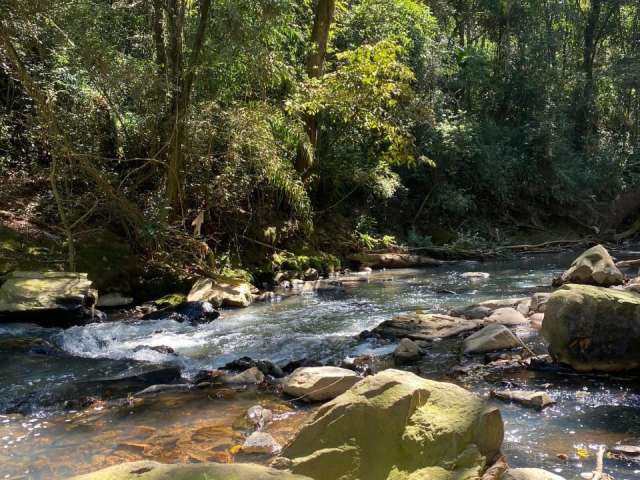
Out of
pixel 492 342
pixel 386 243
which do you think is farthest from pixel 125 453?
pixel 386 243

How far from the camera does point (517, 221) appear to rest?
64.0 ft

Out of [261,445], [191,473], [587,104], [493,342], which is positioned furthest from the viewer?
[587,104]

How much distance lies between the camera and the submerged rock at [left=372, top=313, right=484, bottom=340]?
282 inches

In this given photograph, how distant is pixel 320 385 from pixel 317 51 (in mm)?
10594

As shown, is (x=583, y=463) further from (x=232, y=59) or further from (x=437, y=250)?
(x=437, y=250)

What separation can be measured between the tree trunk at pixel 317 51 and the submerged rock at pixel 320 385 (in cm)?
911

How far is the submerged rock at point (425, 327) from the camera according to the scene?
7168 mm

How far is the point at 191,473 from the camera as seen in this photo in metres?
2.44

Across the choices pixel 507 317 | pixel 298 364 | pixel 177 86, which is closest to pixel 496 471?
pixel 298 364

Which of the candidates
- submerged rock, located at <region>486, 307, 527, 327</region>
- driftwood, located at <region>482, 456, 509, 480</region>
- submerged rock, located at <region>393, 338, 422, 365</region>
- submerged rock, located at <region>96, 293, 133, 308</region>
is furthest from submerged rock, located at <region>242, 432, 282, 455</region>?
submerged rock, located at <region>96, 293, 133, 308</region>

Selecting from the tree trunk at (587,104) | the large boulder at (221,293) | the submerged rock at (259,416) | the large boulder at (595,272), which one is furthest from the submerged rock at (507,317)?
the tree trunk at (587,104)

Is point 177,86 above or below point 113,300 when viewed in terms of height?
above

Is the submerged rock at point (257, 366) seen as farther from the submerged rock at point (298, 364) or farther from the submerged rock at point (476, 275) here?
the submerged rock at point (476, 275)

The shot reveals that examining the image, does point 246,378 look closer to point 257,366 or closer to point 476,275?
point 257,366
